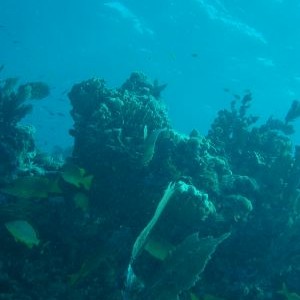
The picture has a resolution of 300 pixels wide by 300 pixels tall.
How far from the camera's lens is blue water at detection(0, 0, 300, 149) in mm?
29188

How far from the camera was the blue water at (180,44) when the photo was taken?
29188 mm

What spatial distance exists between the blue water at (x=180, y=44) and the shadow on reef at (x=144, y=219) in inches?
432

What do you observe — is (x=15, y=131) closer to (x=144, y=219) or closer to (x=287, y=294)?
(x=144, y=219)

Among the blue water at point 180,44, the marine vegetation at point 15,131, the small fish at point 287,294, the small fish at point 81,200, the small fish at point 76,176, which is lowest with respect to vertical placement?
the small fish at point 287,294

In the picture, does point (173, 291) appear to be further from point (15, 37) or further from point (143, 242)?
point (15, 37)

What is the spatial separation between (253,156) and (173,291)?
456 cm

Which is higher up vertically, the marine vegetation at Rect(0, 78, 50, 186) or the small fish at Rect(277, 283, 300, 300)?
the marine vegetation at Rect(0, 78, 50, 186)

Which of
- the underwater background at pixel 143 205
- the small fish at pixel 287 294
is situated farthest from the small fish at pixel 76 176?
the small fish at pixel 287 294

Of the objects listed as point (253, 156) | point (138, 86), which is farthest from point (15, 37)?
point (253, 156)

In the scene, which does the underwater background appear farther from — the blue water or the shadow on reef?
the blue water

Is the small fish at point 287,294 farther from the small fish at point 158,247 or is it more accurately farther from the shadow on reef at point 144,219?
the small fish at point 158,247

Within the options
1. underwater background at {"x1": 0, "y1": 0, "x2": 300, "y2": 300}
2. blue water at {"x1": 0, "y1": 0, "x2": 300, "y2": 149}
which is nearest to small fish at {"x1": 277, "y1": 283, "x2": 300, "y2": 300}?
underwater background at {"x1": 0, "y1": 0, "x2": 300, "y2": 300}

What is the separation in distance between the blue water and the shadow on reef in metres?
11.0

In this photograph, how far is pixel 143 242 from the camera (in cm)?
562
